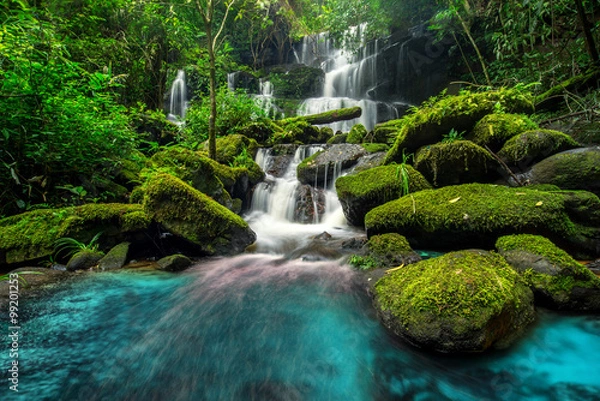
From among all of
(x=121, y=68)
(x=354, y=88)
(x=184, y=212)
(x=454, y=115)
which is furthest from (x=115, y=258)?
(x=354, y=88)

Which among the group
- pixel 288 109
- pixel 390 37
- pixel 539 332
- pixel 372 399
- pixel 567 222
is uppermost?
pixel 390 37

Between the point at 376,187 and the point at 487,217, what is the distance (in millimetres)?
1880

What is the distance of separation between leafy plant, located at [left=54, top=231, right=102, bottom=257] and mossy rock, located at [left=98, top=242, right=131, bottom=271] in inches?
10.6

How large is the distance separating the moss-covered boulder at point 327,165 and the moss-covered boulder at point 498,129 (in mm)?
3392

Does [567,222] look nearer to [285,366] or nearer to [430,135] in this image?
[430,135]

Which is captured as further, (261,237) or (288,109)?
(288,109)

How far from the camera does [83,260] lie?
382cm

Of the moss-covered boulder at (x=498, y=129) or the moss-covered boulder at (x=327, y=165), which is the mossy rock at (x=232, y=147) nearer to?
the moss-covered boulder at (x=327, y=165)

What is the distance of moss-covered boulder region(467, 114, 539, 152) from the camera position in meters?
4.86

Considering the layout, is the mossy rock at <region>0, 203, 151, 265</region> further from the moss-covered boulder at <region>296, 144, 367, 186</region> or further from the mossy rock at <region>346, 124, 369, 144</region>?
the mossy rock at <region>346, 124, 369, 144</region>

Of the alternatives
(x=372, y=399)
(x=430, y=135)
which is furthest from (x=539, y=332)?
(x=430, y=135)

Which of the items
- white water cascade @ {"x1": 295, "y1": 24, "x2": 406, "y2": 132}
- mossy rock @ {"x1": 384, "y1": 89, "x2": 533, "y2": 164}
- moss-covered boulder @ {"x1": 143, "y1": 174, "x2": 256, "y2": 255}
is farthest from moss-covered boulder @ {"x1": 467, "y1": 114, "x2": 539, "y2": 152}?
white water cascade @ {"x1": 295, "y1": 24, "x2": 406, "y2": 132}

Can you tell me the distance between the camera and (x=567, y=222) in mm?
3156

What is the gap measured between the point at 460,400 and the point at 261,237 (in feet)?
14.5
